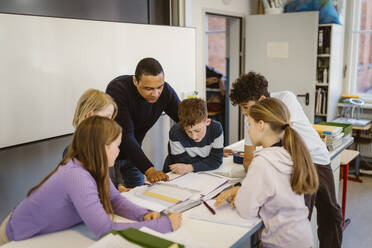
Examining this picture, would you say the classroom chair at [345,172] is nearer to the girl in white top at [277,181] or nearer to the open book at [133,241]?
the girl in white top at [277,181]

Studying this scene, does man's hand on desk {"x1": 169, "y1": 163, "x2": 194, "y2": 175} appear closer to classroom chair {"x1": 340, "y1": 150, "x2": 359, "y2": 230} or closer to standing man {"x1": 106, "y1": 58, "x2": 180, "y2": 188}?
standing man {"x1": 106, "y1": 58, "x2": 180, "y2": 188}

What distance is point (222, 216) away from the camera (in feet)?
5.02

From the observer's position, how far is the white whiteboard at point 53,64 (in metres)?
2.28

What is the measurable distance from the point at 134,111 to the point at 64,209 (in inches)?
40.6

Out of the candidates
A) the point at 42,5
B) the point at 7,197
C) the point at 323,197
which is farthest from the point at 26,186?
the point at 323,197

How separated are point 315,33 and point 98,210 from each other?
3674mm

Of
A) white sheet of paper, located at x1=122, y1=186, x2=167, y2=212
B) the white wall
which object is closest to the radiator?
the white wall

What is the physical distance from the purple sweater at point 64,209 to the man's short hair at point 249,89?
774 millimetres

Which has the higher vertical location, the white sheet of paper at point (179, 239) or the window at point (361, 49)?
the window at point (361, 49)

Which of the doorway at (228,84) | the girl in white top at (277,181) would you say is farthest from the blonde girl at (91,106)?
the doorway at (228,84)

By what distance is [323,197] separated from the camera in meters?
2.09

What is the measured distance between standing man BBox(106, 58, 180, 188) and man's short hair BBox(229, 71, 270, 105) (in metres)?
A: 0.44

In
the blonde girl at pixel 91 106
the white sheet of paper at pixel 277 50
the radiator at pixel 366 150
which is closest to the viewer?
the blonde girl at pixel 91 106

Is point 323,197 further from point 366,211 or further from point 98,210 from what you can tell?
point 366,211
